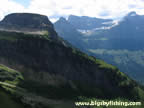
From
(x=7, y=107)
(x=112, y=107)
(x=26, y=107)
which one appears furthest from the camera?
(x=112, y=107)

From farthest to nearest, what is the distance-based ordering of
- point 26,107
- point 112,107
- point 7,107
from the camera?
point 112,107 → point 26,107 → point 7,107

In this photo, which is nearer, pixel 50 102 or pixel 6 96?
pixel 6 96

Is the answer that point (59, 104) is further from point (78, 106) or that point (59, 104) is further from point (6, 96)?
point (6, 96)

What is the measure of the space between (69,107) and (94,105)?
23.4m

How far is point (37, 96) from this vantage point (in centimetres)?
19775

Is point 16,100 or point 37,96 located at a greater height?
point 16,100

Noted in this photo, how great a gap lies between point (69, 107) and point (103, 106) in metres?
32.2

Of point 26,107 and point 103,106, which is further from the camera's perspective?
point 103,106

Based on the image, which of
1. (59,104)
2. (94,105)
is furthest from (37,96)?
(94,105)

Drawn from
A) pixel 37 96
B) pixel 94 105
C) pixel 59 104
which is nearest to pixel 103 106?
pixel 94 105

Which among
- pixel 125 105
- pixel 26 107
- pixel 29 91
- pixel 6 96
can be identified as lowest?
pixel 125 105

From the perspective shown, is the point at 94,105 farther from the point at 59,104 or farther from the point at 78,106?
the point at 59,104

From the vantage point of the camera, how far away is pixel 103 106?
19325 centimetres

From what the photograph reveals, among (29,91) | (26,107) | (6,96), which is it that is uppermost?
(6,96)
